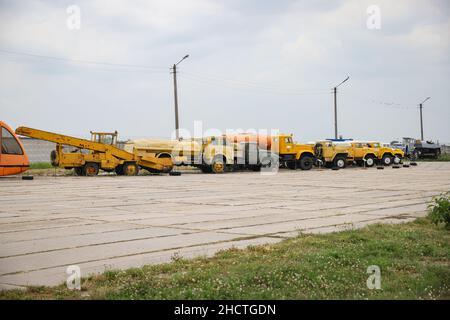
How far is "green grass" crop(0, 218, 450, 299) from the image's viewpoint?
621 centimetres

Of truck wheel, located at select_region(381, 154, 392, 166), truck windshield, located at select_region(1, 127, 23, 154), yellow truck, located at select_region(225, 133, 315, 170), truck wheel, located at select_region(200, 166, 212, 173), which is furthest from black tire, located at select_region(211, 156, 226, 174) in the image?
truck wheel, located at select_region(381, 154, 392, 166)

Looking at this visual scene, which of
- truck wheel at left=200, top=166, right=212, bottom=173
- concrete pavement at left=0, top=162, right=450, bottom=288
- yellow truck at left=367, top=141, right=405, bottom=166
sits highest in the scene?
yellow truck at left=367, top=141, right=405, bottom=166

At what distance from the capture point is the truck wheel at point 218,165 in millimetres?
37250

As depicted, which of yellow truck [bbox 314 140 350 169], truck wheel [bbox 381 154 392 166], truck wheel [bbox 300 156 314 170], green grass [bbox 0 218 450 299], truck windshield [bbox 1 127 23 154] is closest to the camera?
green grass [bbox 0 218 450 299]

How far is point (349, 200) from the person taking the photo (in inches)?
720

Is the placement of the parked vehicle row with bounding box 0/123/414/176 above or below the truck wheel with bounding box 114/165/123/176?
above

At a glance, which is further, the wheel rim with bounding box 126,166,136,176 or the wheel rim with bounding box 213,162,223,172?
the wheel rim with bounding box 213,162,223,172

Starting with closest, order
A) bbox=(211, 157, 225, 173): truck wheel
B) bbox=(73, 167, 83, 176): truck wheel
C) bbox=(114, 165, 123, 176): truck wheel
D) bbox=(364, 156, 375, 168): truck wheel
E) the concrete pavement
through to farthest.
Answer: the concrete pavement, bbox=(73, 167, 83, 176): truck wheel, bbox=(114, 165, 123, 176): truck wheel, bbox=(211, 157, 225, 173): truck wheel, bbox=(364, 156, 375, 168): truck wheel

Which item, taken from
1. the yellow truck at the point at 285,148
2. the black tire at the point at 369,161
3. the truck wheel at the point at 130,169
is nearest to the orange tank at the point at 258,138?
the yellow truck at the point at 285,148

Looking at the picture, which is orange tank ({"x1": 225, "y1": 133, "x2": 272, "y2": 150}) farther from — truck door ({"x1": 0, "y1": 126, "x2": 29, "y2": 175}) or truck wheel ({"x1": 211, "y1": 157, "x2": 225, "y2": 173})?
truck door ({"x1": 0, "y1": 126, "x2": 29, "y2": 175})

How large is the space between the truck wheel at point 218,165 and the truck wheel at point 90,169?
7.18m

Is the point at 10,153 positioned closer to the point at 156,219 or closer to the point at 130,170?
the point at 130,170

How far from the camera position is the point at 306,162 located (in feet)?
138

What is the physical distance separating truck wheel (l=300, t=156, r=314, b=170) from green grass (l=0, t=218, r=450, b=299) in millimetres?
32374
